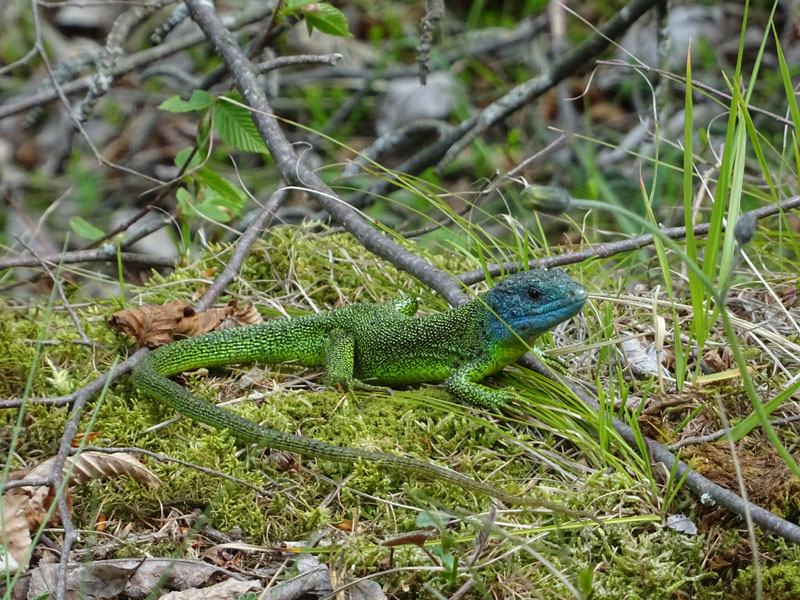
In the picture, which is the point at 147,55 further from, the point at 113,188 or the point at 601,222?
the point at 601,222

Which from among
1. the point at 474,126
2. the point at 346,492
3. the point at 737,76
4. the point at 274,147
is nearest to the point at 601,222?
the point at 474,126

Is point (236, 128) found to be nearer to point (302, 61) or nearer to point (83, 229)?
point (302, 61)

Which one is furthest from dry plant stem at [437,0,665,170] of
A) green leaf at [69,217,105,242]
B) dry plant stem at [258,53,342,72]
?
green leaf at [69,217,105,242]

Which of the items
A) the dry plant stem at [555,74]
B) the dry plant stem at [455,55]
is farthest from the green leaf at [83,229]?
the dry plant stem at [455,55]

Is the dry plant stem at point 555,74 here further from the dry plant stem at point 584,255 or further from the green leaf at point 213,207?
the green leaf at point 213,207

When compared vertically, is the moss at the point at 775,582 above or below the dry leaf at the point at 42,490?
below

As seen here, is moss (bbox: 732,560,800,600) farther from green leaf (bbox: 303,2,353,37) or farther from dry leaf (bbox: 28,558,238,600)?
green leaf (bbox: 303,2,353,37)
